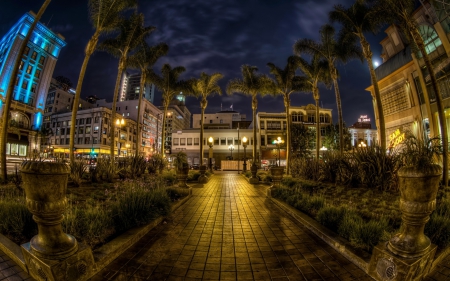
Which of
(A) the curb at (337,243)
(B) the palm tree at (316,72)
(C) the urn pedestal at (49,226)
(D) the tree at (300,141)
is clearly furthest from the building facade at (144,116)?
(C) the urn pedestal at (49,226)

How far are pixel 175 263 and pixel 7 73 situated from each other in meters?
60.4

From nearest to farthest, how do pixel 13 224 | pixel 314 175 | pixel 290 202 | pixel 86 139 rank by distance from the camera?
1. pixel 13 224
2. pixel 290 202
3. pixel 314 175
4. pixel 86 139

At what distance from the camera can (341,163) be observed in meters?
9.15

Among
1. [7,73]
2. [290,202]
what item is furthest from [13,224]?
[7,73]

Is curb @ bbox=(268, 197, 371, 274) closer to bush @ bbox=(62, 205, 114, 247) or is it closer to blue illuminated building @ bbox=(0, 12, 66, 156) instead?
bush @ bbox=(62, 205, 114, 247)

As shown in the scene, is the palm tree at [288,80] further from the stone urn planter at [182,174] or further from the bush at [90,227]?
the bush at [90,227]

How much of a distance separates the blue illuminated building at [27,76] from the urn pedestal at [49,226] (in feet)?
171

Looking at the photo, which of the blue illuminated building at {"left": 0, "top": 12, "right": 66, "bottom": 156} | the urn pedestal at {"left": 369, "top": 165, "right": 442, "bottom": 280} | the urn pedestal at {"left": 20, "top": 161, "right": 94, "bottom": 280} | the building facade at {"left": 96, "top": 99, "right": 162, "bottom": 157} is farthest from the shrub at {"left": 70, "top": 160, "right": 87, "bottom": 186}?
the building facade at {"left": 96, "top": 99, "right": 162, "bottom": 157}

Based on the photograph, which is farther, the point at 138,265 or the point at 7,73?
the point at 7,73

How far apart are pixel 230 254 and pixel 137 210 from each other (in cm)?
244

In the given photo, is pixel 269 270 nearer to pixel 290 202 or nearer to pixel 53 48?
pixel 290 202

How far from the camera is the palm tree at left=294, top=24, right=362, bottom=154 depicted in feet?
56.3

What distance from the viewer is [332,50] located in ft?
59.5

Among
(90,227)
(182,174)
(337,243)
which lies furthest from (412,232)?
(182,174)
